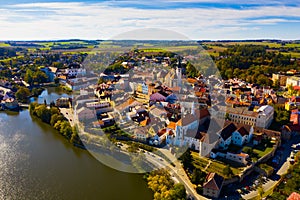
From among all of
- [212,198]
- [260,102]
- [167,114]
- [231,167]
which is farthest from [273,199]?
[260,102]

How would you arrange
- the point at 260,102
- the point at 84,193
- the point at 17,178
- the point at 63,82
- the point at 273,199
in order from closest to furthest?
the point at 273,199, the point at 84,193, the point at 17,178, the point at 260,102, the point at 63,82

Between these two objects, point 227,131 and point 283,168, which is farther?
point 227,131

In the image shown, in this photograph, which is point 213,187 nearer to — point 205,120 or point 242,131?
point 242,131

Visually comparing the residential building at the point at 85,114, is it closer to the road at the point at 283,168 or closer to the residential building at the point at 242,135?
the residential building at the point at 242,135

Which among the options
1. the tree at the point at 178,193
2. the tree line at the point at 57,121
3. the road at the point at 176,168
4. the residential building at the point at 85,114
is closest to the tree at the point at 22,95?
the tree line at the point at 57,121

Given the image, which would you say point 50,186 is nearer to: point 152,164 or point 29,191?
point 29,191

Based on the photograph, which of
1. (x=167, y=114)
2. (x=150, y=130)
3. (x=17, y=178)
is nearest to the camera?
(x=17, y=178)

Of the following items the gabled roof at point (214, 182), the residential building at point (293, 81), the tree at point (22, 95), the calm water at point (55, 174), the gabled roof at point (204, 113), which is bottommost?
the calm water at point (55, 174)

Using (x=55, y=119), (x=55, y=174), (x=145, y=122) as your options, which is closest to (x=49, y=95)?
(x=55, y=119)
